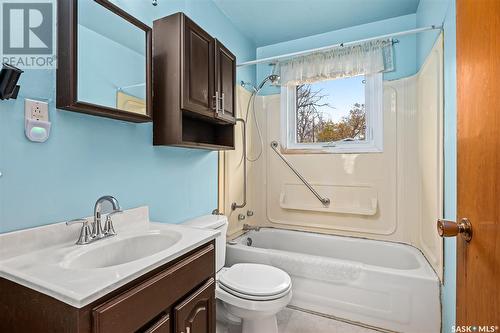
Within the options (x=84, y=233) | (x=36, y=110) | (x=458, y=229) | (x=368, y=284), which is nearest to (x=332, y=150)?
(x=368, y=284)

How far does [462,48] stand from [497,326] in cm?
73

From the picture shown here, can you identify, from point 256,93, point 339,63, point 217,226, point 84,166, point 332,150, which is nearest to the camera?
point 84,166

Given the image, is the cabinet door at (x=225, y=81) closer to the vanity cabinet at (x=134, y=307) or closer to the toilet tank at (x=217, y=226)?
the toilet tank at (x=217, y=226)

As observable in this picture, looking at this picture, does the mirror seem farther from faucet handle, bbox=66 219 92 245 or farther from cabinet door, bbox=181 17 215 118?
faucet handle, bbox=66 219 92 245

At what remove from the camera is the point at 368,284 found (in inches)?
68.6

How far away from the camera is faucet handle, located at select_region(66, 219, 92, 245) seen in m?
1.07

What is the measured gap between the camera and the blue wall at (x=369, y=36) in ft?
7.55

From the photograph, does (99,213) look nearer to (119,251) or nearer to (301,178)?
(119,251)

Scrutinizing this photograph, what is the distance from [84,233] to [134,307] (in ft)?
1.60

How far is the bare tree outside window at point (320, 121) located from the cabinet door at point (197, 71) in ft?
4.40

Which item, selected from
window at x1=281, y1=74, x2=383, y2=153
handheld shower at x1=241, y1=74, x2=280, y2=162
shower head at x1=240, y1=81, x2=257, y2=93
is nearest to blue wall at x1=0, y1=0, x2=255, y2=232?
shower head at x1=240, y1=81, x2=257, y2=93

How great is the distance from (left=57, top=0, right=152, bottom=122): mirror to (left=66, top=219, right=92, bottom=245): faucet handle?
Result: 1.57ft

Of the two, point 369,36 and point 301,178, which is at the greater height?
point 369,36

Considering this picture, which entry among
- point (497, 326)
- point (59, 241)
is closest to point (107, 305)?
point (59, 241)
